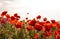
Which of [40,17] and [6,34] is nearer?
[6,34]

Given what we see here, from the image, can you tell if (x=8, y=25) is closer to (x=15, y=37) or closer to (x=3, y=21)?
(x=3, y=21)

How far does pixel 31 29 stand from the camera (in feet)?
16.4

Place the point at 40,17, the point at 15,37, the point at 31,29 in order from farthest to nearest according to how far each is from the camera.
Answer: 1. the point at 40,17
2. the point at 31,29
3. the point at 15,37

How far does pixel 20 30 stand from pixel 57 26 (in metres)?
0.82

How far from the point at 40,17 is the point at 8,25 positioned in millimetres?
866

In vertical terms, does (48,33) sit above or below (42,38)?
above

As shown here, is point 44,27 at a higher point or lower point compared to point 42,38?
higher

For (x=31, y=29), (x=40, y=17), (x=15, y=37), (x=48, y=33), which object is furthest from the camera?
(x=40, y=17)

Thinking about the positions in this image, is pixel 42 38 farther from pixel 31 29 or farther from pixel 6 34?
pixel 6 34

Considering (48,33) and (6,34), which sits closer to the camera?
(48,33)

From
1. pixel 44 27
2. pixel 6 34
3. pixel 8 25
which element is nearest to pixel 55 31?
pixel 44 27

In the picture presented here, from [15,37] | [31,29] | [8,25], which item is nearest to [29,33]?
[31,29]

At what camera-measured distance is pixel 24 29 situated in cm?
473

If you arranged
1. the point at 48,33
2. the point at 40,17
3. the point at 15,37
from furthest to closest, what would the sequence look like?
the point at 40,17
the point at 15,37
the point at 48,33
